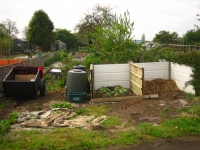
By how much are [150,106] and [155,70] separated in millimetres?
3126

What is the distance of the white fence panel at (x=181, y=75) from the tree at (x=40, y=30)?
1722 inches

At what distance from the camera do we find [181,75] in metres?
9.27

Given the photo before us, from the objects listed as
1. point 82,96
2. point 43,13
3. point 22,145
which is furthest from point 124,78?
point 43,13

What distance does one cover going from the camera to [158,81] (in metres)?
9.77

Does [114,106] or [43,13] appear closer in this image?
[114,106]

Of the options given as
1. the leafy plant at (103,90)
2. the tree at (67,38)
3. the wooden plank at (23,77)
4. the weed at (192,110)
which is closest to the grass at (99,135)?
the weed at (192,110)

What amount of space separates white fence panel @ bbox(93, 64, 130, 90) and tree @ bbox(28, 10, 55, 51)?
1687 inches

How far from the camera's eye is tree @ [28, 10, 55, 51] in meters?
50.0

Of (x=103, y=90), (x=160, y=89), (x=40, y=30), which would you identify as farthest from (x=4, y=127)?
(x=40, y=30)

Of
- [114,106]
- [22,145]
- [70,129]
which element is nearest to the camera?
[22,145]

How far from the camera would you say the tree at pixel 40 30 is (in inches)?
1967

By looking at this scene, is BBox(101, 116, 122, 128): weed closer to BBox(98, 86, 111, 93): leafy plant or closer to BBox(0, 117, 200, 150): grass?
BBox(0, 117, 200, 150): grass

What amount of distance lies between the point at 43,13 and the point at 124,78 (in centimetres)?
4667

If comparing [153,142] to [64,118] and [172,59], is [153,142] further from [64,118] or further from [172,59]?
[172,59]
